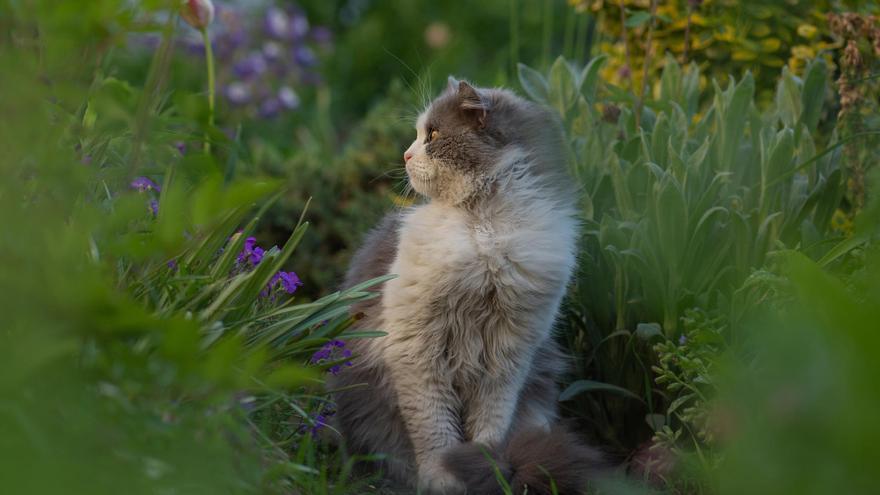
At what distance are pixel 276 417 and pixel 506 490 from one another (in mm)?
636

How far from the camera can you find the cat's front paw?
245cm

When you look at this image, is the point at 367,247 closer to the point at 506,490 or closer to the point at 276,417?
the point at 276,417

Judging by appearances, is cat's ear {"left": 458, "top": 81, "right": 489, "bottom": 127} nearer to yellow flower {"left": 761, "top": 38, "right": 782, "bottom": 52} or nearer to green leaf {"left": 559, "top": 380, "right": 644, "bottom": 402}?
green leaf {"left": 559, "top": 380, "right": 644, "bottom": 402}

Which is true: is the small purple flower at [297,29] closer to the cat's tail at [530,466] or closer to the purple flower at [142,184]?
the purple flower at [142,184]

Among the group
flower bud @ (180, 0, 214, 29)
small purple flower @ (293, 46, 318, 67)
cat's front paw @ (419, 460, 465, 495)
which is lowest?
small purple flower @ (293, 46, 318, 67)

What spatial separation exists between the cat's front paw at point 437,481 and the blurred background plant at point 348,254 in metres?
0.14

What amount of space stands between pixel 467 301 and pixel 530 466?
48 cm

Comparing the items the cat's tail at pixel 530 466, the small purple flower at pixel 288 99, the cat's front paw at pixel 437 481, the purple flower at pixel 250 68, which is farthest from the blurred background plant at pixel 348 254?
the purple flower at pixel 250 68

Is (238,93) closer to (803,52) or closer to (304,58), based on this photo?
(304,58)

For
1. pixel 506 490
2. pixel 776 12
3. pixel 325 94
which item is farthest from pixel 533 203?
pixel 325 94

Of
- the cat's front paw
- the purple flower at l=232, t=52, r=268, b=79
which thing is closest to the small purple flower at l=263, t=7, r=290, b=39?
the purple flower at l=232, t=52, r=268, b=79

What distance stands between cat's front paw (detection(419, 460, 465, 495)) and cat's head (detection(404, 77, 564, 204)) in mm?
739

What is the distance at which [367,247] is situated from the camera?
300cm

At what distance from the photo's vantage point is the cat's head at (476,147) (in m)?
2.66
